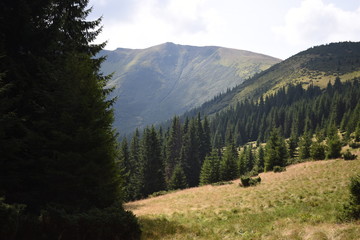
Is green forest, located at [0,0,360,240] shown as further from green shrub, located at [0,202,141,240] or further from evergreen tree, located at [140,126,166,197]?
evergreen tree, located at [140,126,166,197]

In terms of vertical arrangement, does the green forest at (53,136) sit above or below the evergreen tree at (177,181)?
above

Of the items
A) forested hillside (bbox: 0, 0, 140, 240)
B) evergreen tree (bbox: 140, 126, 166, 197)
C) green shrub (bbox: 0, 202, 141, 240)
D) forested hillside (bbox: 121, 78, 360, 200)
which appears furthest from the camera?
evergreen tree (bbox: 140, 126, 166, 197)

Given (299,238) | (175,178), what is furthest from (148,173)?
(299,238)

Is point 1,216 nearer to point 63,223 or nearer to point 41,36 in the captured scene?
point 63,223

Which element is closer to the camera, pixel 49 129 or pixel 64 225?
pixel 64 225

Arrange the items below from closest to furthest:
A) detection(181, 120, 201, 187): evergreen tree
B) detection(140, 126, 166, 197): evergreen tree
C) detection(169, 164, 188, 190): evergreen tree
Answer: detection(169, 164, 188, 190): evergreen tree
detection(140, 126, 166, 197): evergreen tree
detection(181, 120, 201, 187): evergreen tree

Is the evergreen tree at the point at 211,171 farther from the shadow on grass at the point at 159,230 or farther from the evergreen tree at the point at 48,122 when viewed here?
the evergreen tree at the point at 48,122

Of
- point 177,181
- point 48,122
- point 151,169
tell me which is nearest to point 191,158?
point 177,181

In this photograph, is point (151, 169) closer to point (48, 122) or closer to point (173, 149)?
point (173, 149)

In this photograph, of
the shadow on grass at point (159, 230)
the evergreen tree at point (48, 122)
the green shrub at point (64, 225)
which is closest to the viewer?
the green shrub at point (64, 225)

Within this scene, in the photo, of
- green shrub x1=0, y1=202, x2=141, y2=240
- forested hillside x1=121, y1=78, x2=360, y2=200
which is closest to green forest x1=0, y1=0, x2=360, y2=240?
green shrub x1=0, y1=202, x2=141, y2=240

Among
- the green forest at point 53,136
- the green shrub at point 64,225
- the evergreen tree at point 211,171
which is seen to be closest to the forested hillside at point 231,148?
the evergreen tree at point 211,171

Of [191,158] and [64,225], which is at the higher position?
[64,225]

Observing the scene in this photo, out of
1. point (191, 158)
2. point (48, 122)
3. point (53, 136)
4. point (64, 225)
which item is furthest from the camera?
point (191, 158)
